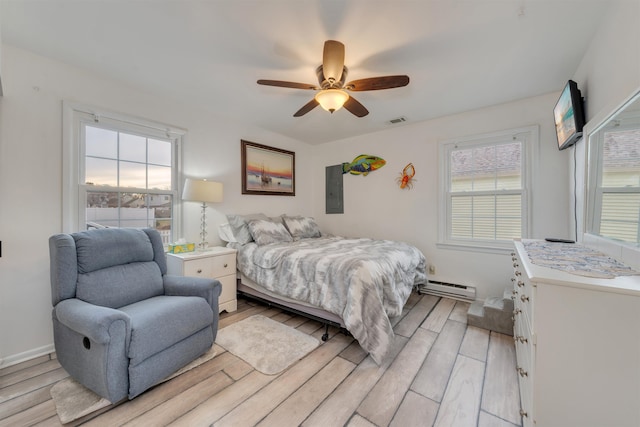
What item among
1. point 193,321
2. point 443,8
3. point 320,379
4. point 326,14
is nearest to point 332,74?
point 326,14

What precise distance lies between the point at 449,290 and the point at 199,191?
331cm

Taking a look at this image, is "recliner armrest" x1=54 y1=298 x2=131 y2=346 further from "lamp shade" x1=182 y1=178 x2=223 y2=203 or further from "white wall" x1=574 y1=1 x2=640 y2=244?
"white wall" x1=574 y1=1 x2=640 y2=244

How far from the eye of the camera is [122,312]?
152 centimetres

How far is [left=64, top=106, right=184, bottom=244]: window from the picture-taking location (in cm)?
224

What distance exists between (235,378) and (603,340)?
194 centimetres

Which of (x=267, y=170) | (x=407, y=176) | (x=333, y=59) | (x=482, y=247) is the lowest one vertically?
(x=482, y=247)

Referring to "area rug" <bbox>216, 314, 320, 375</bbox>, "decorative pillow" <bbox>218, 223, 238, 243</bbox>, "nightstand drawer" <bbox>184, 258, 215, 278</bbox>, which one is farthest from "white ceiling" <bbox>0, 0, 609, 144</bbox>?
"area rug" <bbox>216, 314, 320, 375</bbox>

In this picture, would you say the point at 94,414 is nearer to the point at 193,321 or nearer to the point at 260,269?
the point at 193,321

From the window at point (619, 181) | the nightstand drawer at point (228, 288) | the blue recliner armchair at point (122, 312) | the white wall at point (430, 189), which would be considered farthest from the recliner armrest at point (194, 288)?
the white wall at point (430, 189)

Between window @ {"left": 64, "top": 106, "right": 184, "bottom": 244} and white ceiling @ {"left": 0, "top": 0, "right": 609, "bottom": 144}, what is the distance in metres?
0.47

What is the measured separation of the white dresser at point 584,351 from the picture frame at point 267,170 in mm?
3396

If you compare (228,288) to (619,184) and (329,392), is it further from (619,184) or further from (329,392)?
(619,184)

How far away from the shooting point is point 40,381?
168 centimetres

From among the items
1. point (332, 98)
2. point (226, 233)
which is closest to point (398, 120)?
point (332, 98)
